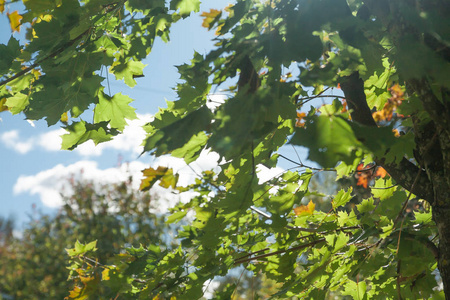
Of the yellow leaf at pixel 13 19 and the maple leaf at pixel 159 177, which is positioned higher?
the yellow leaf at pixel 13 19

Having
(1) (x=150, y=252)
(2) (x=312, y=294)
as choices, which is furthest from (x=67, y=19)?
(2) (x=312, y=294)

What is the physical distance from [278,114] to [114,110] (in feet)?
2.27

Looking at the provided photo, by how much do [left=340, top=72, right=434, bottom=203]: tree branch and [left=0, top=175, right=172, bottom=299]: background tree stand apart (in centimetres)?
581

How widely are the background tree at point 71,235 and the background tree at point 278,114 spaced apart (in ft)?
18.2

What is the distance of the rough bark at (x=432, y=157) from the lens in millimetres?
1063

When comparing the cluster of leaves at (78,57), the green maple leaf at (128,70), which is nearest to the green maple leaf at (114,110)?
the cluster of leaves at (78,57)

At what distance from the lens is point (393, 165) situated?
5.14 ft

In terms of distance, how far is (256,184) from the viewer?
1257 mm

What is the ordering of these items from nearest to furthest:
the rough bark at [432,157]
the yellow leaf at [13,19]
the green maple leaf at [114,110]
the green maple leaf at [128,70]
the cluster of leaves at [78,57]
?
the rough bark at [432,157], the cluster of leaves at [78,57], the green maple leaf at [114,110], the green maple leaf at [128,70], the yellow leaf at [13,19]

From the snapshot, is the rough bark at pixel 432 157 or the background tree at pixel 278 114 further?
the rough bark at pixel 432 157

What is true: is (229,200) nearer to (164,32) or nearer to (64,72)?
(64,72)

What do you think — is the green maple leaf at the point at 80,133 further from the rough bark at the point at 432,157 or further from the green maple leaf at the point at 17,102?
the rough bark at the point at 432,157

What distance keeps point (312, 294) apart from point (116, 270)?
84cm

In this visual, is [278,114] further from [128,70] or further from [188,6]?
[128,70]
